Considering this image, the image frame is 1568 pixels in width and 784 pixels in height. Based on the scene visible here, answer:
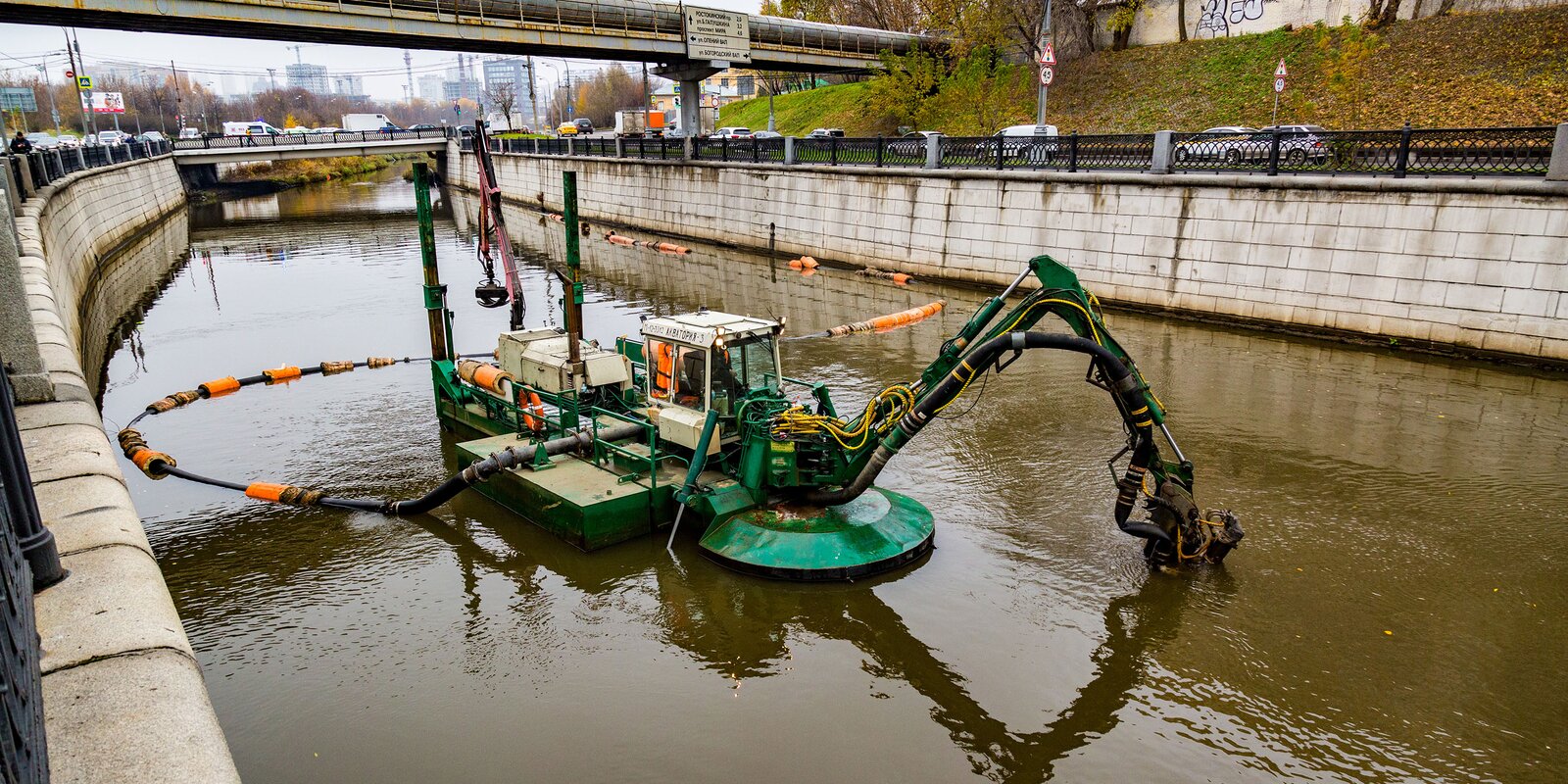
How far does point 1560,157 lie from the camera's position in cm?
1692

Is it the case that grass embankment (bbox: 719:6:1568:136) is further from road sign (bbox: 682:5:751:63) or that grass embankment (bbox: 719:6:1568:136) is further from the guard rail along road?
road sign (bbox: 682:5:751:63)

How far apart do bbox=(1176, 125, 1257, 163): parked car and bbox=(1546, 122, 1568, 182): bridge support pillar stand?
5.71 metres

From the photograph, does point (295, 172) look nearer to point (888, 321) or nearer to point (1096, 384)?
point (888, 321)

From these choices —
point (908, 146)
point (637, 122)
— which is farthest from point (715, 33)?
point (637, 122)

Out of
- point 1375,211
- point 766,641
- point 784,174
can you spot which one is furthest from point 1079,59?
point 766,641

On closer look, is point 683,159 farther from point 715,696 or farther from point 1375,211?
point 715,696

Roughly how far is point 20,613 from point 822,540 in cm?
734

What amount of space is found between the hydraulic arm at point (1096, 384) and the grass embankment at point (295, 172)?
74552 millimetres

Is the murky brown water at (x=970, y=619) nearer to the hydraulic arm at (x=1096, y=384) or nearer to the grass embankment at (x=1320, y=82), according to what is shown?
the hydraulic arm at (x=1096, y=384)

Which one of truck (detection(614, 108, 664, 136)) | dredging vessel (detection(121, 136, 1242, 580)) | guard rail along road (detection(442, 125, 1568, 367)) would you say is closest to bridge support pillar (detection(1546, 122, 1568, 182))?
guard rail along road (detection(442, 125, 1568, 367))

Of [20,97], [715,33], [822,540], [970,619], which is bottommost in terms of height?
[970,619]

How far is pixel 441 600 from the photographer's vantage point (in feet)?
33.3

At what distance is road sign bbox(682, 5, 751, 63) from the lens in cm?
3741

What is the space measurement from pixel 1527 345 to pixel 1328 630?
508 inches
